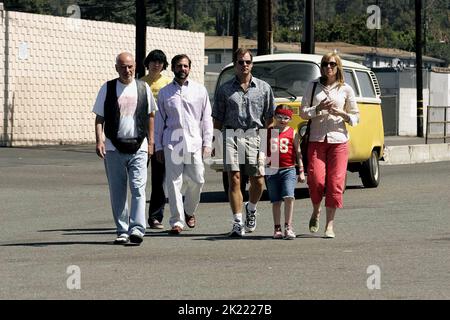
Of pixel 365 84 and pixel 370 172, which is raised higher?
pixel 365 84

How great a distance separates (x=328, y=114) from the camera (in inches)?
555

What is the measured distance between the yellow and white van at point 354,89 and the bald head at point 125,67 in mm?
5833

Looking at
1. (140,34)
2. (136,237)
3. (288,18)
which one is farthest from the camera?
(288,18)

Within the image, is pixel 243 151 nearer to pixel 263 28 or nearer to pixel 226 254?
pixel 226 254

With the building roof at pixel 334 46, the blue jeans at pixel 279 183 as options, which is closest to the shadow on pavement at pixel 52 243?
the blue jeans at pixel 279 183

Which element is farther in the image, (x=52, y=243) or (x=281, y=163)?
(x=281, y=163)

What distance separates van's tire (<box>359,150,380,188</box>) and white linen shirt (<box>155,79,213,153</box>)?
7544 millimetres

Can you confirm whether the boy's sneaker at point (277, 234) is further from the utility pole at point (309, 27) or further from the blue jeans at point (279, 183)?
the utility pole at point (309, 27)

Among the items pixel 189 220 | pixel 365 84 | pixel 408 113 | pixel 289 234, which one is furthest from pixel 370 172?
pixel 408 113

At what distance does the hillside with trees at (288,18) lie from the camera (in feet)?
370

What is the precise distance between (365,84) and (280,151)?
7901mm

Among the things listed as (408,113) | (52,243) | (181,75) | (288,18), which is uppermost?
(288,18)

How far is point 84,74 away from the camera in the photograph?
134 feet

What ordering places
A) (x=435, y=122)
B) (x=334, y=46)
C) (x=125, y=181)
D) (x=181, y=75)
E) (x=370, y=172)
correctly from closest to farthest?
(x=125, y=181) → (x=181, y=75) → (x=370, y=172) → (x=435, y=122) → (x=334, y=46)
